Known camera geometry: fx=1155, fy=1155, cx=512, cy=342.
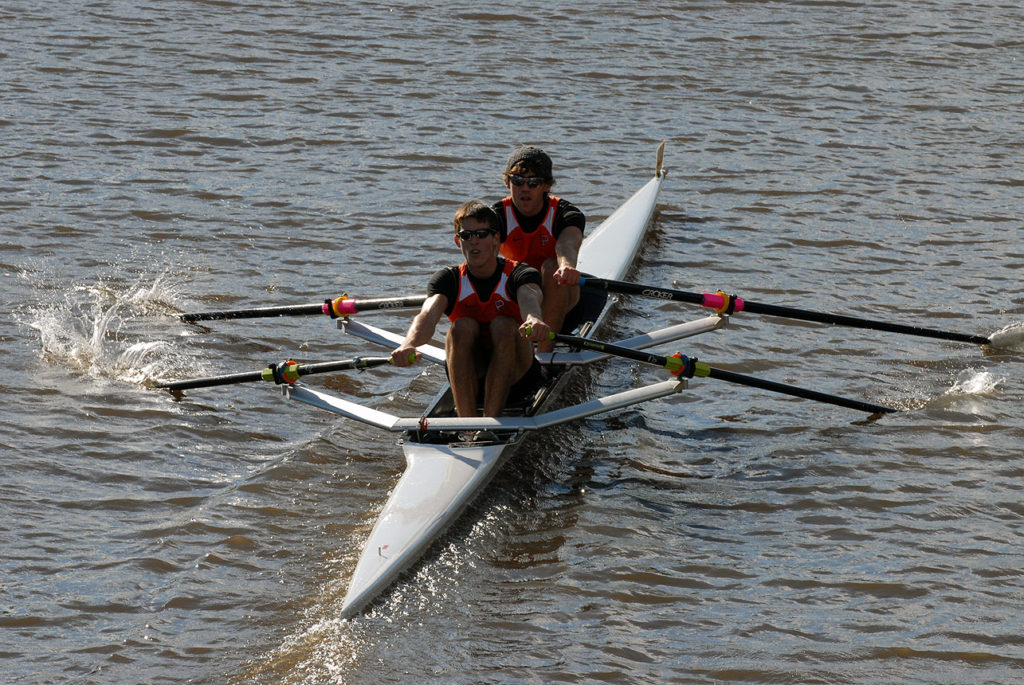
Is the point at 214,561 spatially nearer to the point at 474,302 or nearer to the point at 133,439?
the point at 133,439

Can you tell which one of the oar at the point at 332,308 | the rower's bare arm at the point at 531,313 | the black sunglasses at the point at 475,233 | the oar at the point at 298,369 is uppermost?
the black sunglasses at the point at 475,233

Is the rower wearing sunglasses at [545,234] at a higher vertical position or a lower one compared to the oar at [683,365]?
Result: higher

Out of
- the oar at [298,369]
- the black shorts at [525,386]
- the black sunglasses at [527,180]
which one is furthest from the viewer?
the black sunglasses at [527,180]

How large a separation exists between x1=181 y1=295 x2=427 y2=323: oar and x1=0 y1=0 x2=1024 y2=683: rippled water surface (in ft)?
1.23

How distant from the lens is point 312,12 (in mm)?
19391

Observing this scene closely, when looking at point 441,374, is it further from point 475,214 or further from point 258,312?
point 475,214

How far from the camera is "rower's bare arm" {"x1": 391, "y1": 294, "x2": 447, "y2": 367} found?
261 inches

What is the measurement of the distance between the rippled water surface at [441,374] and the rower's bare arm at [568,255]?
1.04 m

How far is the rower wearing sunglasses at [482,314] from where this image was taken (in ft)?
22.9

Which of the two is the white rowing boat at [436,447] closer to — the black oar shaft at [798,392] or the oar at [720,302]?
the oar at [720,302]

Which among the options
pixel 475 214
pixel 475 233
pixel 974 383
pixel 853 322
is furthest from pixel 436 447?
pixel 974 383

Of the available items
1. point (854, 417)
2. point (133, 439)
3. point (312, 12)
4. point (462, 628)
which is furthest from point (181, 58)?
point (462, 628)

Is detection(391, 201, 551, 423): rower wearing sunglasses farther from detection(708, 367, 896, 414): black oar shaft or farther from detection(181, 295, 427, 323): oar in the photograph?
detection(708, 367, 896, 414): black oar shaft

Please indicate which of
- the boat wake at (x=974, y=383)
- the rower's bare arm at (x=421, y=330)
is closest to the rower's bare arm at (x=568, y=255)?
the rower's bare arm at (x=421, y=330)
